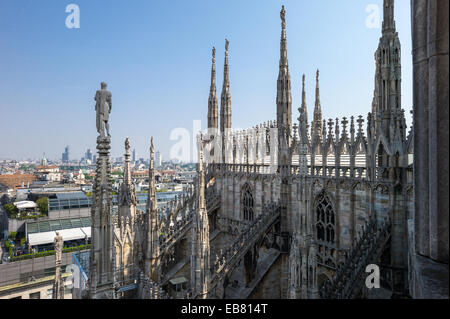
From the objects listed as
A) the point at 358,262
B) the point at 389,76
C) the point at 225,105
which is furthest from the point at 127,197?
the point at 389,76

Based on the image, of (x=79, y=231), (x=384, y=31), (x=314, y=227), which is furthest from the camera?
(x=79, y=231)

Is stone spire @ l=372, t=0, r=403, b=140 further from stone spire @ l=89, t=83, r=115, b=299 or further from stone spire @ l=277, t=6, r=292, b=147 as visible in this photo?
stone spire @ l=89, t=83, r=115, b=299

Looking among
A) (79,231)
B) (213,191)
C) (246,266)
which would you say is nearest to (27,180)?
(79,231)

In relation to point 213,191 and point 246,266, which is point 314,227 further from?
point 213,191

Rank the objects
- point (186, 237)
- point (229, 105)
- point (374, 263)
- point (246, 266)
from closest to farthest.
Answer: point (374, 263)
point (246, 266)
point (186, 237)
point (229, 105)

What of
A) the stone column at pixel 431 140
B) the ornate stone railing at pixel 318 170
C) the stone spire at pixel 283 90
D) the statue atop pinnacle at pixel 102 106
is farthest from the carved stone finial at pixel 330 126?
the statue atop pinnacle at pixel 102 106

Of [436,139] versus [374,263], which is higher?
[436,139]

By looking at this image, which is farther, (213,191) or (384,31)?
(213,191)
